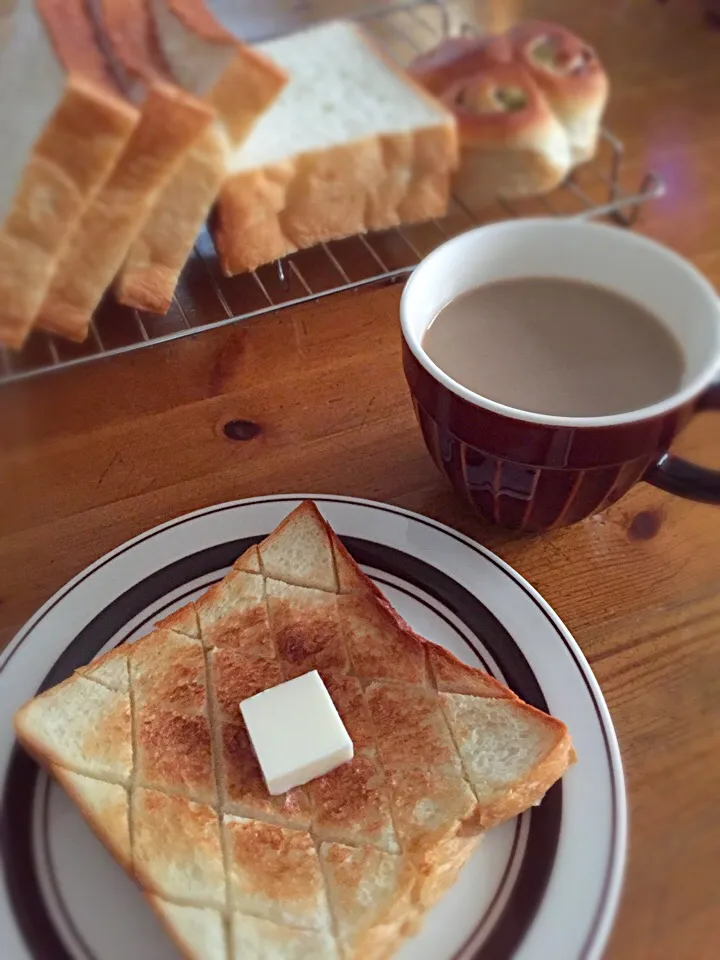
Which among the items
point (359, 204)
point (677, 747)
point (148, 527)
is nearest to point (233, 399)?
point (148, 527)

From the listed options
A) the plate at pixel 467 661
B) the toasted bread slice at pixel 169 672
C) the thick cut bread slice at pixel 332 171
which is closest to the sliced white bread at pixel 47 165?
the thick cut bread slice at pixel 332 171

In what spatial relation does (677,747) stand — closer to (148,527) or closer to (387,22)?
(148,527)

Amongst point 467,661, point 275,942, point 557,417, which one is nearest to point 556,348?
point 557,417

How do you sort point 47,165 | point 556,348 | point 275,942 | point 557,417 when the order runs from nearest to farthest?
point 275,942
point 557,417
point 556,348
point 47,165

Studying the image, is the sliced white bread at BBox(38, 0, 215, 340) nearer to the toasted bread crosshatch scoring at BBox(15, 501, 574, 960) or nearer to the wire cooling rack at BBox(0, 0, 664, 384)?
the wire cooling rack at BBox(0, 0, 664, 384)

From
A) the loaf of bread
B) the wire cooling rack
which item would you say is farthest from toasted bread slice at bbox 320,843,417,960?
the loaf of bread

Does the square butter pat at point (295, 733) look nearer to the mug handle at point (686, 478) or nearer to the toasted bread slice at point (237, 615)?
the toasted bread slice at point (237, 615)

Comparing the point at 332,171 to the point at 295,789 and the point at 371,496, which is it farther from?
the point at 295,789
